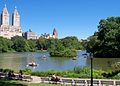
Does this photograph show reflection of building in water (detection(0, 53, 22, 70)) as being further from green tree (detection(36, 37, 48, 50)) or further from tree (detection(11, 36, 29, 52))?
green tree (detection(36, 37, 48, 50))

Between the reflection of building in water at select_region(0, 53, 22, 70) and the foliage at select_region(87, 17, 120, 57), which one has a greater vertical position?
the foliage at select_region(87, 17, 120, 57)

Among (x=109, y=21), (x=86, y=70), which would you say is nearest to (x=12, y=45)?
(x=109, y=21)

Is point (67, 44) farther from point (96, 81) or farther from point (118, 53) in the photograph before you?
point (96, 81)

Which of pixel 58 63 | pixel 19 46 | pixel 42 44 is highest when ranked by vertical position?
pixel 42 44

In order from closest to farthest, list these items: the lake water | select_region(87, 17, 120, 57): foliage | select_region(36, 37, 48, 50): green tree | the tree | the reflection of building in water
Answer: the lake water, the reflection of building in water, select_region(87, 17, 120, 57): foliage, the tree, select_region(36, 37, 48, 50): green tree

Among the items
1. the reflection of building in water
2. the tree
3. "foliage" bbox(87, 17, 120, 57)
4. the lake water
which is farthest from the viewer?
the tree

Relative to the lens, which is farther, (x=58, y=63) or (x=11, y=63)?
(x=58, y=63)

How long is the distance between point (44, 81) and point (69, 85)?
10.6 ft

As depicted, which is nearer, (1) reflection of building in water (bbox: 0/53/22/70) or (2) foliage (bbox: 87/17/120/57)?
(1) reflection of building in water (bbox: 0/53/22/70)

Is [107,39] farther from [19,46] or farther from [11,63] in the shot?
[19,46]

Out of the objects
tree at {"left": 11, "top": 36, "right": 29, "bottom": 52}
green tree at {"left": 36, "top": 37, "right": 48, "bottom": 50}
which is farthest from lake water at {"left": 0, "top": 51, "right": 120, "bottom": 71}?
green tree at {"left": 36, "top": 37, "right": 48, "bottom": 50}

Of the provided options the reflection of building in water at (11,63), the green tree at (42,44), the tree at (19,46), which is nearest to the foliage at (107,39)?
the reflection of building in water at (11,63)

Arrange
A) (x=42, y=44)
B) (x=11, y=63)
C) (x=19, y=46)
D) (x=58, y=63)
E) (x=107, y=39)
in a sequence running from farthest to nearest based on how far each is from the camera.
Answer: (x=42, y=44) → (x=19, y=46) → (x=107, y=39) → (x=58, y=63) → (x=11, y=63)

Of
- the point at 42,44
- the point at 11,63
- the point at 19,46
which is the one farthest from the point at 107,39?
the point at 42,44
